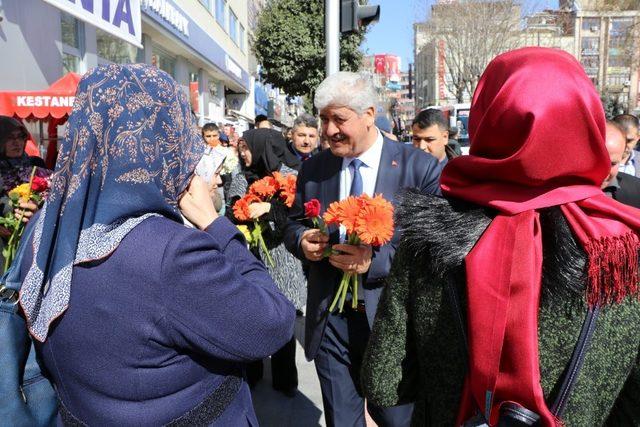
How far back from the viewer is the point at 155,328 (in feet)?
4.40

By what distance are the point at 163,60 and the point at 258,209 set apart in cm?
1368

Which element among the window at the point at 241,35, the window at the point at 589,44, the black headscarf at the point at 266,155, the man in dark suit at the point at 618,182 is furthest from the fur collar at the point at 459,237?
the window at the point at 589,44

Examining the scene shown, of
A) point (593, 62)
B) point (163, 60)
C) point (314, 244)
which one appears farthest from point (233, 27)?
point (593, 62)

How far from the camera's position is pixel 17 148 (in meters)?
4.41

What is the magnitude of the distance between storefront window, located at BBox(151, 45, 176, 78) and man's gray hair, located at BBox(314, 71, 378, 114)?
40.2 ft

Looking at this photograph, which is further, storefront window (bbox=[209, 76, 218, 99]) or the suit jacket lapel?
storefront window (bbox=[209, 76, 218, 99])

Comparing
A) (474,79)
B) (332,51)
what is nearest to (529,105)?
(332,51)

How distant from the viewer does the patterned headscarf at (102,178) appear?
1319mm

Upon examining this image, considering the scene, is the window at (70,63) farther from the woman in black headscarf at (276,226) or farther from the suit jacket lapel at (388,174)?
the suit jacket lapel at (388,174)

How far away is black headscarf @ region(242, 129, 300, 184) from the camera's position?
4848 mm

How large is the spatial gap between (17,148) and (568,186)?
4.48 m

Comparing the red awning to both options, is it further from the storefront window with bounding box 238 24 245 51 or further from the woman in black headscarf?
the storefront window with bounding box 238 24 245 51

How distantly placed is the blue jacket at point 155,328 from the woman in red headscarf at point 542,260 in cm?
53

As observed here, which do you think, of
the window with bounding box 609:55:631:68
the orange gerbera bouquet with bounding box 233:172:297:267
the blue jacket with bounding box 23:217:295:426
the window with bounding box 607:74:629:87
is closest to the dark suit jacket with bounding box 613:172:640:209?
the orange gerbera bouquet with bounding box 233:172:297:267
